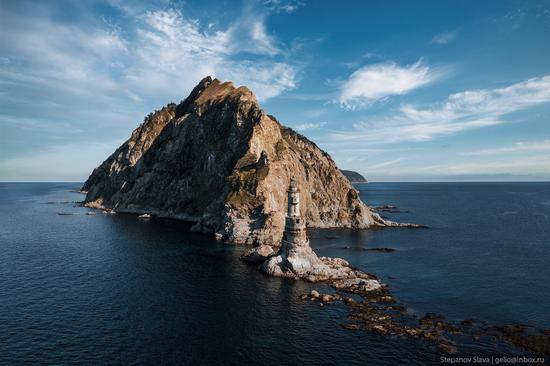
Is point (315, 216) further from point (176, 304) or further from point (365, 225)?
point (176, 304)

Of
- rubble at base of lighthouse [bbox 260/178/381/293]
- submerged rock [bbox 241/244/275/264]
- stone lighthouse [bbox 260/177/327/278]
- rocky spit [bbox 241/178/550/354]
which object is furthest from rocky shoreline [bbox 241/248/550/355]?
submerged rock [bbox 241/244/275/264]

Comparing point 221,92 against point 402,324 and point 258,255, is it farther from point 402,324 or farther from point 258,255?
point 402,324

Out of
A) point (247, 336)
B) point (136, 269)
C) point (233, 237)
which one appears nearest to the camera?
point (247, 336)

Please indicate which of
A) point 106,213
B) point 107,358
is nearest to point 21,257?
point 107,358

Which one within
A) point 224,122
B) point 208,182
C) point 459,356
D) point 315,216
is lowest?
point 459,356

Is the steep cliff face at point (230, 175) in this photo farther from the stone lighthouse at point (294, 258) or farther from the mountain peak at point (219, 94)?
the stone lighthouse at point (294, 258)

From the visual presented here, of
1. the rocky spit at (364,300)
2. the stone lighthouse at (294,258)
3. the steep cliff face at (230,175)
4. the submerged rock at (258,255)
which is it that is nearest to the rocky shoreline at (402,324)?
the rocky spit at (364,300)

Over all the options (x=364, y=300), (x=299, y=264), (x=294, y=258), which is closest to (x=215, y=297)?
(x=294, y=258)
